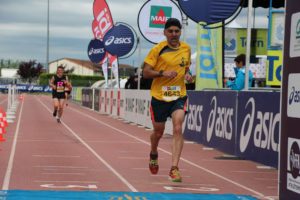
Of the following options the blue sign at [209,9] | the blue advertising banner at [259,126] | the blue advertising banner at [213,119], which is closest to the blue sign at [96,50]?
the blue advertising banner at [213,119]

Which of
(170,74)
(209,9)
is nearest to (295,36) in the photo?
(170,74)

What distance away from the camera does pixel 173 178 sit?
10148 mm

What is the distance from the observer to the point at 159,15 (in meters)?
23.8

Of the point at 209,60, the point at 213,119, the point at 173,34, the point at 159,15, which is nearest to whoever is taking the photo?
the point at 173,34

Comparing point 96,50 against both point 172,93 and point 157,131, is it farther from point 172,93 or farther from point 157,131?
point 172,93

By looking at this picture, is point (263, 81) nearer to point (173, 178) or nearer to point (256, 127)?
point (256, 127)

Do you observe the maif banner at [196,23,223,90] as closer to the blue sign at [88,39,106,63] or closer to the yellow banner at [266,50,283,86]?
the yellow banner at [266,50,283,86]

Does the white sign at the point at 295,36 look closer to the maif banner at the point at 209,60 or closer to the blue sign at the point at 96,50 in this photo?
the maif banner at the point at 209,60

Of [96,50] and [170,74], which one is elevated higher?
[96,50]

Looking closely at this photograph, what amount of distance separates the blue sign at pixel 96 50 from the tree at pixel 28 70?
365ft

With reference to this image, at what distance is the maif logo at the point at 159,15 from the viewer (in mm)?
23656

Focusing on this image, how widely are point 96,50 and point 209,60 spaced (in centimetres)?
2213

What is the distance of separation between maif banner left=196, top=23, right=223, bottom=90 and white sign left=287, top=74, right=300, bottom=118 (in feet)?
38.8

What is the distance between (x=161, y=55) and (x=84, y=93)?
4229 centimetres
